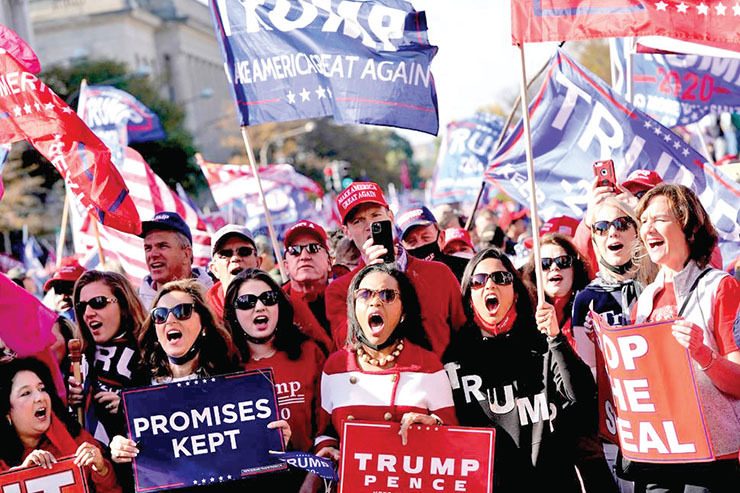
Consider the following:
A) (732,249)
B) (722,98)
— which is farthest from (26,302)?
(722,98)

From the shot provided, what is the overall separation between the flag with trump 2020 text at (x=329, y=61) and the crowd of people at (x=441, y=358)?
5.13 feet

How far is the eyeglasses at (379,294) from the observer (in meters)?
4.77

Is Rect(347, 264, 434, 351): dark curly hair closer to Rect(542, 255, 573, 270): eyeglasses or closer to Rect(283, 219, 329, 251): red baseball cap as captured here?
Rect(542, 255, 573, 270): eyeglasses

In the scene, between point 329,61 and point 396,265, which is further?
point 329,61

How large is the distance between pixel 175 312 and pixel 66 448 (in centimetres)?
83

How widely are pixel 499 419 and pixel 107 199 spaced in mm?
2919

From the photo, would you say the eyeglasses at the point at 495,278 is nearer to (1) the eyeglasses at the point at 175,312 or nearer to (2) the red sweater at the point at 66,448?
(1) the eyeglasses at the point at 175,312

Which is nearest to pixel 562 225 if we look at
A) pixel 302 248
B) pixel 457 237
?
pixel 457 237

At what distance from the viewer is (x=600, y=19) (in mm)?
5074

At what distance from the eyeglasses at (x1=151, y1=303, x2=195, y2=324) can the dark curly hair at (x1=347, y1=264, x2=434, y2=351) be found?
31.2 inches

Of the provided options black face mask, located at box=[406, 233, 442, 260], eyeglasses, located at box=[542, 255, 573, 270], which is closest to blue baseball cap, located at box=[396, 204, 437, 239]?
black face mask, located at box=[406, 233, 442, 260]

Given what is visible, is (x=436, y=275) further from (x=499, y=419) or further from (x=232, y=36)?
(x=232, y=36)

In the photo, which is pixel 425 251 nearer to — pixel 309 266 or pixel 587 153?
pixel 309 266

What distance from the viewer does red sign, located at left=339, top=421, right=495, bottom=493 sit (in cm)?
455
